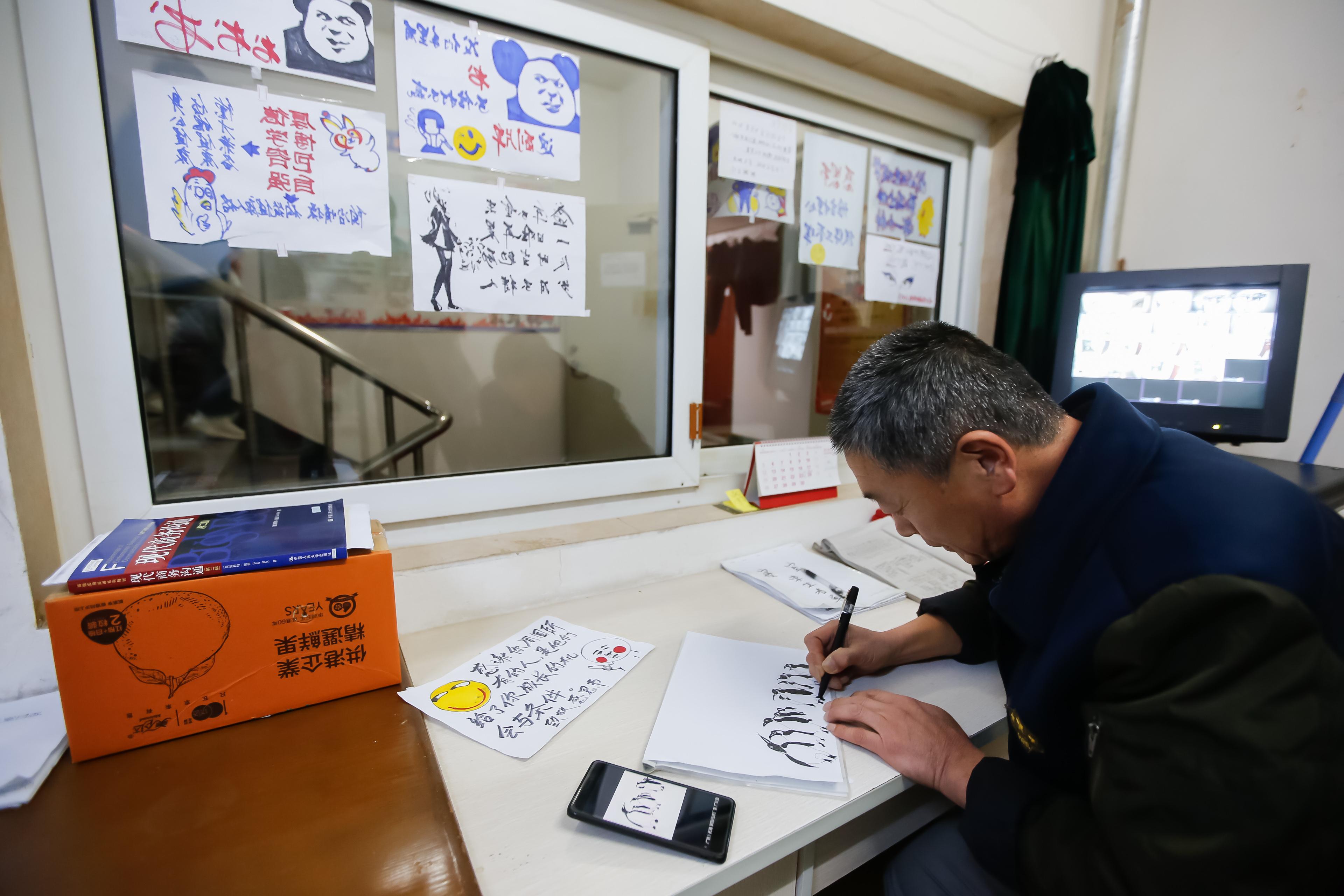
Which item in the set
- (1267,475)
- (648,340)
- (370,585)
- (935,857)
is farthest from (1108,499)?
(648,340)

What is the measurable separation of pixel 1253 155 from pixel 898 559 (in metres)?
1.40

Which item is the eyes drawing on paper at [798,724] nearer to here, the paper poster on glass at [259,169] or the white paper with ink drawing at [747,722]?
the white paper with ink drawing at [747,722]

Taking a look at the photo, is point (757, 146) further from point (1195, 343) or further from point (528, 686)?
point (528, 686)

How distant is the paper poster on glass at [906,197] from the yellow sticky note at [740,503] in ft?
2.69

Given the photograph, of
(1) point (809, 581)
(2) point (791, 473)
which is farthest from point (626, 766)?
(2) point (791, 473)

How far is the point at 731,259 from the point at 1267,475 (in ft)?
3.84

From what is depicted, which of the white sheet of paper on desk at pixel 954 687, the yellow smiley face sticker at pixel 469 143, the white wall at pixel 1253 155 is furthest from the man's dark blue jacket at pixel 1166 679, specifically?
the white wall at pixel 1253 155

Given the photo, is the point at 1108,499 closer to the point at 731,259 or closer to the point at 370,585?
the point at 370,585

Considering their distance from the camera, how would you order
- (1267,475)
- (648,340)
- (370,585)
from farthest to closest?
1. (648,340)
2. (370,585)
3. (1267,475)

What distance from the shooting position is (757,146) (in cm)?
134

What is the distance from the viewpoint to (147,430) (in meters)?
0.89

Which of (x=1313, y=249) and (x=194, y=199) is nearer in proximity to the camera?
(x=194, y=199)

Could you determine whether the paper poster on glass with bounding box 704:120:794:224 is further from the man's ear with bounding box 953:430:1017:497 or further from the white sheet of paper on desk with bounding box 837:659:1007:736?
the white sheet of paper on desk with bounding box 837:659:1007:736

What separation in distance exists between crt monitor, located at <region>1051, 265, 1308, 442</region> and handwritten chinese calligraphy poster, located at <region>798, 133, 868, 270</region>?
1.79 ft
